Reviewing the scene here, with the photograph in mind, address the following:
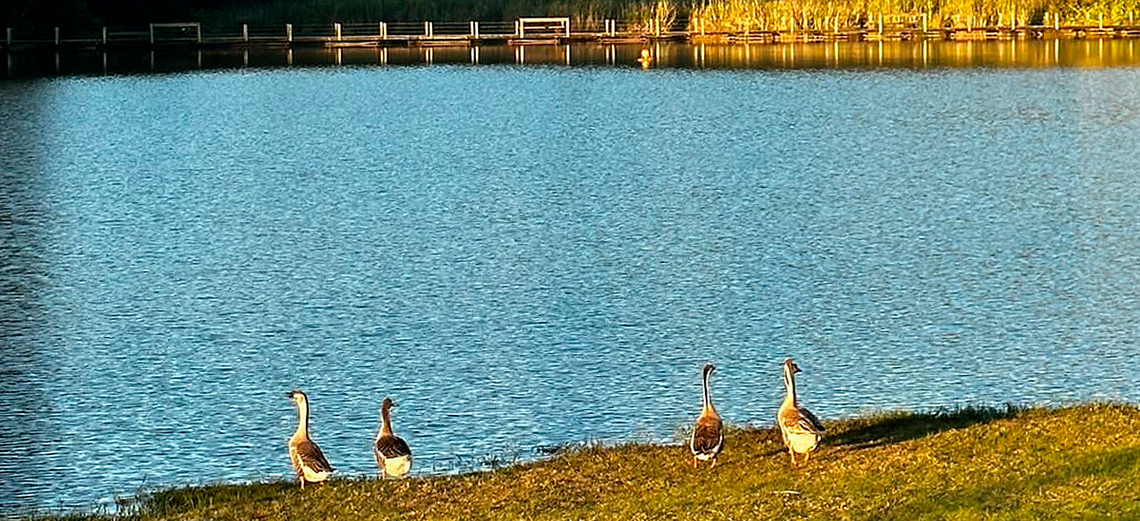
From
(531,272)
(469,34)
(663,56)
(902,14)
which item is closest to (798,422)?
(531,272)

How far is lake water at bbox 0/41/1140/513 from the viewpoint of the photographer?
59.7ft

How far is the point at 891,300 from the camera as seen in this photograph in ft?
77.4

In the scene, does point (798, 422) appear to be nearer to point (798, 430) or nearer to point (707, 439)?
point (798, 430)

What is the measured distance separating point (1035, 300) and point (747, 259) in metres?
5.04

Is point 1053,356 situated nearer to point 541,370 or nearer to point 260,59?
point 541,370

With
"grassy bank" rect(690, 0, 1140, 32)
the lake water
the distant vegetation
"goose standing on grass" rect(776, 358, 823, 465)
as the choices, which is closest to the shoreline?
"grassy bank" rect(690, 0, 1140, 32)

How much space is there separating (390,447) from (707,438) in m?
2.31

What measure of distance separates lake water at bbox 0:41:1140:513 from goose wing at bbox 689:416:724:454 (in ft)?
11.7

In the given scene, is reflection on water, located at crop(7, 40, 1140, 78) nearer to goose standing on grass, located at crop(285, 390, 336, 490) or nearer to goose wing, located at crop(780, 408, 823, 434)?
goose wing, located at crop(780, 408, 823, 434)

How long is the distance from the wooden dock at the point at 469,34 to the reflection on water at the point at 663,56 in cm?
136

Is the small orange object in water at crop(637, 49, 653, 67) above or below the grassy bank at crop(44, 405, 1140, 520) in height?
above

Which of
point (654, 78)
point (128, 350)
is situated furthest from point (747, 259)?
point (654, 78)

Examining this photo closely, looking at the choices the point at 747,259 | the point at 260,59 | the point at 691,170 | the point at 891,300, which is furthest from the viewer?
the point at 260,59

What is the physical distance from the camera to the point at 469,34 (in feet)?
269
